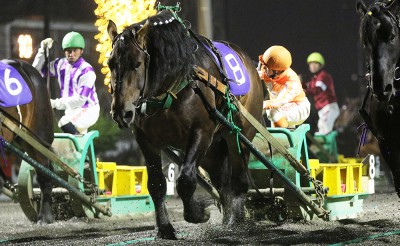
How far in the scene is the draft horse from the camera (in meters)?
6.90

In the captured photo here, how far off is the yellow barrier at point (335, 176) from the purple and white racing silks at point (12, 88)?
310cm

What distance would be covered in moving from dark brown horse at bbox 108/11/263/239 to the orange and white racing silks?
1.55m

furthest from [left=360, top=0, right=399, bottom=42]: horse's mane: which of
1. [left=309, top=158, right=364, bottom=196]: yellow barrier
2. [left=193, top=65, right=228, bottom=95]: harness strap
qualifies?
[left=309, top=158, right=364, bottom=196]: yellow barrier

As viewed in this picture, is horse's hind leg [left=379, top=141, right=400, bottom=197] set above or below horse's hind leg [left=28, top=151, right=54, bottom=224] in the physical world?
above

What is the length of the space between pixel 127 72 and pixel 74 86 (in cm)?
384

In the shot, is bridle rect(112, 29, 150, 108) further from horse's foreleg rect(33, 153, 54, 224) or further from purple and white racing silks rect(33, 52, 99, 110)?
purple and white racing silks rect(33, 52, 99, 110)

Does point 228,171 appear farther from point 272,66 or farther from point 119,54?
point 119,54

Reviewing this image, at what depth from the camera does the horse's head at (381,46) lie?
6883 millimetres

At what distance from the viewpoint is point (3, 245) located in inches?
311

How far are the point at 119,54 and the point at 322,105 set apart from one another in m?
9.14

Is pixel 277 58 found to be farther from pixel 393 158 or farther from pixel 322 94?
pixel 322 94

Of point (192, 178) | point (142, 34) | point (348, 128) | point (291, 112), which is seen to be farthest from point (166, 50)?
point (348, 128)

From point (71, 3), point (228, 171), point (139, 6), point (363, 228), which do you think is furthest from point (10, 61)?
point (71, 3)

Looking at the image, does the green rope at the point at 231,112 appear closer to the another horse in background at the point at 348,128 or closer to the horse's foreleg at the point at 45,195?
the horse's foreleg at the point at 45,195
